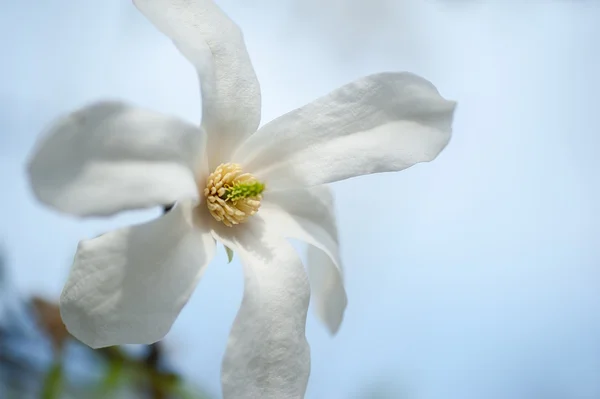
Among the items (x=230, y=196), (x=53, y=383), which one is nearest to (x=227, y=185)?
(x=230, y=196)

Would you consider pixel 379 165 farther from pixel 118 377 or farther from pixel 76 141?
pixel 118 377

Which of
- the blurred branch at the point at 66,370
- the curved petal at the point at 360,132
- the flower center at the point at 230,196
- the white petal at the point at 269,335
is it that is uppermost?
the curved petal at the point at 360,132

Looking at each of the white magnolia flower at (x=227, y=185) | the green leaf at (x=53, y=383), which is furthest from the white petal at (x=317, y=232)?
the green leaf at (x=53, y=383)

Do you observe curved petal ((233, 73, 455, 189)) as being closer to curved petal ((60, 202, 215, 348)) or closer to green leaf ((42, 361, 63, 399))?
curved petal ((60, 202, 215, 348))

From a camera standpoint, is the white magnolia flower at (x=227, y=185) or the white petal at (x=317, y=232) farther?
the white petal at (x=317, y=232)

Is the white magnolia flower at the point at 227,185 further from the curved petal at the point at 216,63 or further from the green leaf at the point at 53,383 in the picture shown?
the green leaf at the point at 53,383

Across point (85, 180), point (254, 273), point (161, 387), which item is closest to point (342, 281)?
point (254, 273)
